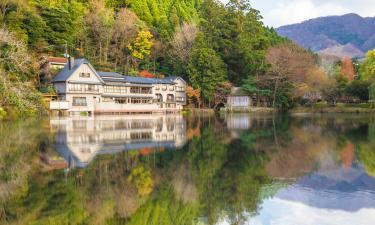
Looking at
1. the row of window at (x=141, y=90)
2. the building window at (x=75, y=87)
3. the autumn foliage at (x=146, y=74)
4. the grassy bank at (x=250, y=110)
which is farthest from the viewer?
the autumn foliage at (x=146, y=74)

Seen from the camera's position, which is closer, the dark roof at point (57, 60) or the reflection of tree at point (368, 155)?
the reflection of tree at point (368, 155)

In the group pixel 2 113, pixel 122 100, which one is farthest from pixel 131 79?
pixel 2 113

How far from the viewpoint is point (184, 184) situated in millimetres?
8203

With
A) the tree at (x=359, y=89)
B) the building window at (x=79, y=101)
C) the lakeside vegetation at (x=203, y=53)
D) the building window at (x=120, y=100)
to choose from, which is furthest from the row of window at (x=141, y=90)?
the tree at (x=359, y=89)

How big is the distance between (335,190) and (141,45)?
156ft

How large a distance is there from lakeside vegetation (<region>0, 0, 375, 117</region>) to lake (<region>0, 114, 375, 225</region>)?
32.3 m

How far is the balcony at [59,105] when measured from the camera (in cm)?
3645

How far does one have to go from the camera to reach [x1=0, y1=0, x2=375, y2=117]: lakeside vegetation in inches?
1759

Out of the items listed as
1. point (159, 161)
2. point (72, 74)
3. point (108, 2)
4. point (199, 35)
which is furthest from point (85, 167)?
point (108, 2)

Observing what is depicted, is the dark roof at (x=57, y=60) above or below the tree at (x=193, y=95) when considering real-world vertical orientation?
above

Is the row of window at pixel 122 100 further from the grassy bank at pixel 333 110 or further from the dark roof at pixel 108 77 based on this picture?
the grassy bank at pixel 333 110

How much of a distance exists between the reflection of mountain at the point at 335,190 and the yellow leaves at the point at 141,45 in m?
45.4

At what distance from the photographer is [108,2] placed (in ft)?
204

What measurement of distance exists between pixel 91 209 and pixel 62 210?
50 cm
